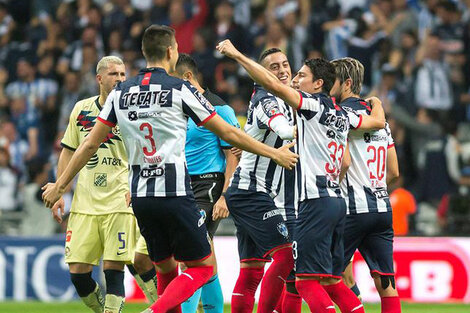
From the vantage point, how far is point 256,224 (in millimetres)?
9102

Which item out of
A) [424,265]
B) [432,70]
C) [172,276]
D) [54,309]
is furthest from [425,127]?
[172,276]

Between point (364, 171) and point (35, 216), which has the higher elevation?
point (364, 171)

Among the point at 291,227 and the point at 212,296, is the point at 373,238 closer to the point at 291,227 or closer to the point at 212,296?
the point at 291,227

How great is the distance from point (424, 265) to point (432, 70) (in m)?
4.11

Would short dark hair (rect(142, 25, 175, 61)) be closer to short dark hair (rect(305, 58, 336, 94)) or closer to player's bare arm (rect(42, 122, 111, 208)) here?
player's bare arm (rect(42, 122, 111, 208))

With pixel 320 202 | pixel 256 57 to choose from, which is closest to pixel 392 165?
pixel 320 202

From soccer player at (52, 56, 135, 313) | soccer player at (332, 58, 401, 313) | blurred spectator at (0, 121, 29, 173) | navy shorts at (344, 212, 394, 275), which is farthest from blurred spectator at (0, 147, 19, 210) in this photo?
navy shorts at (344, 212, 394, 275)

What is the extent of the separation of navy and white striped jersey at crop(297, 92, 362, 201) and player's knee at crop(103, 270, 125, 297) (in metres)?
2.13

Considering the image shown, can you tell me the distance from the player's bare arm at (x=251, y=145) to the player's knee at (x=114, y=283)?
2.33 metres

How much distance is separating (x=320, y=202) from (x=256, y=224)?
0.94m

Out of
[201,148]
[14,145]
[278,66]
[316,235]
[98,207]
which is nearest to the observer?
[316,235]

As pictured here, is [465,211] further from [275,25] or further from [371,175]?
[371,175]

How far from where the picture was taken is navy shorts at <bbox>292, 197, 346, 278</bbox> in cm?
830

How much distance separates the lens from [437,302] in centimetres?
1412
